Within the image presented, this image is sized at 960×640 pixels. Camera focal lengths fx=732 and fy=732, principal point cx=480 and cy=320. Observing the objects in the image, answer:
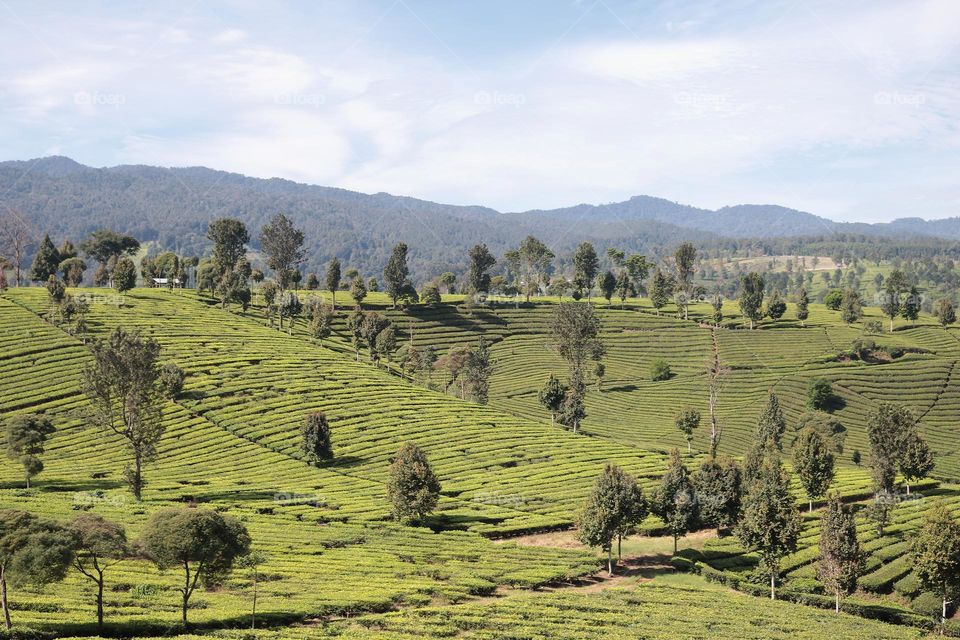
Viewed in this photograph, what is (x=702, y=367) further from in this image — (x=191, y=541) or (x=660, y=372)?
(x=191, y=541)

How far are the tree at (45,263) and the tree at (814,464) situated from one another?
168376 mm

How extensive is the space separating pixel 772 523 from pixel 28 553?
50894mm

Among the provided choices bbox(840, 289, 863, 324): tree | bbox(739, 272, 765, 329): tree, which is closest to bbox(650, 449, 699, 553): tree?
bbox(739, 272, 765, 329): tree

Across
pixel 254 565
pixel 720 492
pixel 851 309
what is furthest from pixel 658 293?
pixel 254 565

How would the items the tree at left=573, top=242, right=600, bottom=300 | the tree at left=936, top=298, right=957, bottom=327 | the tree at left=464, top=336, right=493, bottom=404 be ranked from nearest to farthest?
1. the tree at left=464, top=336, right=493, bottom=404
2. the tree at left=936, top=298, right=957, bottom=327
3. the tree at left=573, top=242, right=600, bottom=300

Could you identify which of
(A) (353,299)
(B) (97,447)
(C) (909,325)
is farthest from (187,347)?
(C) (909,325)

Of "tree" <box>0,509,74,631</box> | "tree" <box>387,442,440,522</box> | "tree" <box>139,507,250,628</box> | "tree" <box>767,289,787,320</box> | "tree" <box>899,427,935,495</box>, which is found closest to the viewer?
"tree" <box>0,509,74,631</box>

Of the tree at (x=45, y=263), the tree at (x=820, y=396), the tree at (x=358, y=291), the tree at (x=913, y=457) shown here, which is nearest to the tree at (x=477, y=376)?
the tree at (x=358, y=291)

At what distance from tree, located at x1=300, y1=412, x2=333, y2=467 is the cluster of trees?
146 ft

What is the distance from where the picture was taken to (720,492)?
67.9 meters

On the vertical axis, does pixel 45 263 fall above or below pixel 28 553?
above

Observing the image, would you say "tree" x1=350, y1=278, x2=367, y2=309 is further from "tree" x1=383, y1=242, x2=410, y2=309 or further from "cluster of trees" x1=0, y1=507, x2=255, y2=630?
"cluster of trees" x1=0, y1=507, x2=255, y2=630

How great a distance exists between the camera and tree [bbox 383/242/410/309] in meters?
173

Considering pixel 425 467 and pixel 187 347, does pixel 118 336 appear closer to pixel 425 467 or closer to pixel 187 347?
pixel 425 467
